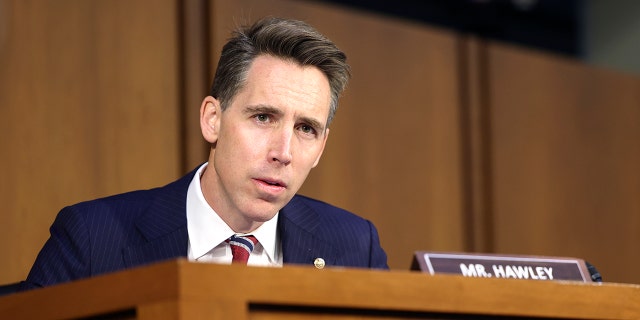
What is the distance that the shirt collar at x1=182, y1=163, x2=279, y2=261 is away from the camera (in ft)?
7.22

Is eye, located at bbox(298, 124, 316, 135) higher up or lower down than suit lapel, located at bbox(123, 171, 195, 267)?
higher up

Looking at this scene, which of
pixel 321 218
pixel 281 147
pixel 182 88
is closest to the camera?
pixel 281 147

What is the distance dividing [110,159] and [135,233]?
99 centimetres

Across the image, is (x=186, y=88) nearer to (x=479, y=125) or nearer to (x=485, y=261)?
(x=479, y=125)

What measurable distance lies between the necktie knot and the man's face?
0.05 meters

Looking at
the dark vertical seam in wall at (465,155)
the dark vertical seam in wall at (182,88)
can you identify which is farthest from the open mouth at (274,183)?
the dark vertical seam in wall at (465,155)

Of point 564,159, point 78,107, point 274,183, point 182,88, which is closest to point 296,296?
point 274,183

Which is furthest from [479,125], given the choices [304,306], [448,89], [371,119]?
[304,306]

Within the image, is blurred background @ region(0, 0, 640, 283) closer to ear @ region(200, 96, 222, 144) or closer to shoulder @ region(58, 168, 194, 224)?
shoulder @ region(58, 168, 194, 224)

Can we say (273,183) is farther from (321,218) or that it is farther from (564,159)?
(564,159)

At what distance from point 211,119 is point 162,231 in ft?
0.92

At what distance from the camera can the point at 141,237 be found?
7.14 ft

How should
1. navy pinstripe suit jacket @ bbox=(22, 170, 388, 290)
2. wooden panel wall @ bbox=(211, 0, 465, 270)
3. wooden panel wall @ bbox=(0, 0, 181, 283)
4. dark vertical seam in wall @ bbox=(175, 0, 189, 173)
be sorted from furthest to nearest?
wooden panel wall @ bbox=(211, 0, 465, 270) → dark vertical seam in wall @ bbox=(175, 0, 189, 173) → wooden panel wall @ bbox=(0, 0, 181, 283) → navy pinstripe suit jacket @ bbox=(22, 170, 388, 290)

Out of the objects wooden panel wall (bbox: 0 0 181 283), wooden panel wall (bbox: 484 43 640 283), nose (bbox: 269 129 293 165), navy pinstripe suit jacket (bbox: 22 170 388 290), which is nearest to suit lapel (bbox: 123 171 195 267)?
navy pinstripe suit jacket (bbox: 22 170 388 290)
